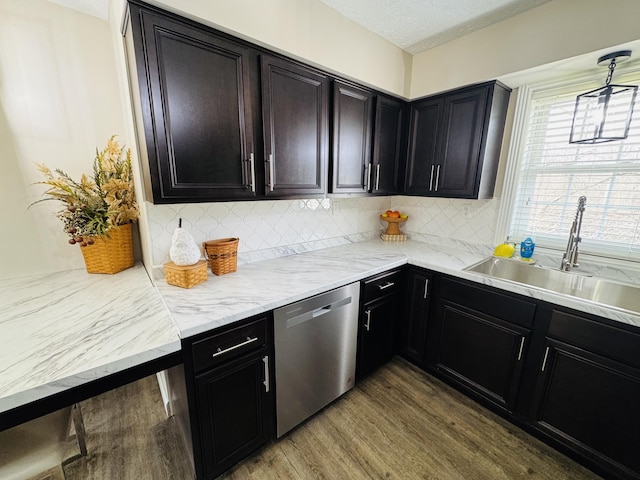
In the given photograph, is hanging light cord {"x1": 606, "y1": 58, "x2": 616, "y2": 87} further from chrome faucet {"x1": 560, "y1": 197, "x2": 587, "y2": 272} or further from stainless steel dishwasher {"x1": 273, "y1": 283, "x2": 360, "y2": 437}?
stainless steel dishwasher {"x1": 273, "y1": 283, "x2": 360, "y2": 437}

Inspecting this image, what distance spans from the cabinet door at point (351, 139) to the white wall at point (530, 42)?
61 cm

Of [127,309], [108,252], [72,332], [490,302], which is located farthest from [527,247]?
[108,252]

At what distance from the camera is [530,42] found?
64.9 inches

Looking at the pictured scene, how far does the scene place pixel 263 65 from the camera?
1449mm

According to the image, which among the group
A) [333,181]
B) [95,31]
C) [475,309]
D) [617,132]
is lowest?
[475,309]

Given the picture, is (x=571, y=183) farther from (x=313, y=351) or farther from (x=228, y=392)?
(x=228, y=392)

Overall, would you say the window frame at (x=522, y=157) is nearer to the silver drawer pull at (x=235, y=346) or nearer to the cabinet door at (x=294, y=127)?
the cabinet door at (x=294, y=127)

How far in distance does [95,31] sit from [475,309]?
9.85 feet

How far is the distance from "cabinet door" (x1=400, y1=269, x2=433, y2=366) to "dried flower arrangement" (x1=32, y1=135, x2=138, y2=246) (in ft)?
6.84

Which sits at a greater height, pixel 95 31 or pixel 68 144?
pixel 95 31

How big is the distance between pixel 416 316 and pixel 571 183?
1.47 m

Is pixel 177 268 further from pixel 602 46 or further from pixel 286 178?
pixel 602 46

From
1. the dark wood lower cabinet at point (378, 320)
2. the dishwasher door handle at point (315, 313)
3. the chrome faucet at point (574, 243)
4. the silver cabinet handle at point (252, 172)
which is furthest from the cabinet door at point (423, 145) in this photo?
the silver cabinet handle at point (252, 172)

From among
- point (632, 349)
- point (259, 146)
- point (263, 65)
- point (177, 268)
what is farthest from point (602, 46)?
point (177, 268)
